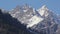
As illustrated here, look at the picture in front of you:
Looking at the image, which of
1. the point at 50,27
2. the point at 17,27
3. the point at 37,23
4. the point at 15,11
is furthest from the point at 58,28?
the point at 17,27

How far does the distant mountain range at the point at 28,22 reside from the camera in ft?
98.7

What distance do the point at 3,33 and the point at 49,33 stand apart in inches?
1933

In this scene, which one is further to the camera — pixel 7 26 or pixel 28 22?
pixel 28 22

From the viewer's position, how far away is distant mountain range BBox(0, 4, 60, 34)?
3008 centimetres

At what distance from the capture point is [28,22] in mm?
78500

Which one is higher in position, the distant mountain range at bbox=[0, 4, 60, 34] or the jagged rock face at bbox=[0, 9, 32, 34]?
the distant mountain range at bbox=[0, 4, 60, 34]

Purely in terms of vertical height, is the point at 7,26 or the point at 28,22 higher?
the point at 28,22

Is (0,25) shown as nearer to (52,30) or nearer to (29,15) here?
(52,30)

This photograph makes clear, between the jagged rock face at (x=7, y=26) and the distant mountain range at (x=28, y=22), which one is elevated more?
the distant mountain range at (x=28, y=22)

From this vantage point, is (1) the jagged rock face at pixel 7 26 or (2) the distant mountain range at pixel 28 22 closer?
(1) the jagged rock face at pixel 7 26

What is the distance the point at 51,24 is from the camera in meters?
78.9

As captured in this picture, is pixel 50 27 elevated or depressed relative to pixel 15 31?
elevated

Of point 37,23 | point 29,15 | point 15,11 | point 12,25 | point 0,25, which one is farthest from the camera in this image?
point 15,11

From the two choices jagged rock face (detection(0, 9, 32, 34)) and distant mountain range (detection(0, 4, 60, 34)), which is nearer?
jagged rock face (detection(0, 9, 32, 34))
